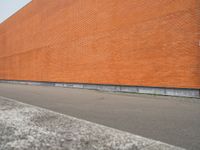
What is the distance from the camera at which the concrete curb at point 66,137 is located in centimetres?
231

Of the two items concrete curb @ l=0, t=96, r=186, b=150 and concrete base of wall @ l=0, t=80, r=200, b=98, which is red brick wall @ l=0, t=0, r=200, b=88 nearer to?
concrete base of wall @ l=0, t=80, r=200, b=98

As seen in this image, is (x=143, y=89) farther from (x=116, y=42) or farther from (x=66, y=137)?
(x=66, y=137)

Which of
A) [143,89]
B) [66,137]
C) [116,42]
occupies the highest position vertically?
[116,42]

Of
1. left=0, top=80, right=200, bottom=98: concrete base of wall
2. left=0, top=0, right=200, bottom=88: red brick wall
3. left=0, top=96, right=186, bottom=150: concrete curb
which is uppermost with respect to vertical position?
left=0, top=0, right=200, bottom=88: red brick wall

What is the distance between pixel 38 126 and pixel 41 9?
16.7 meters

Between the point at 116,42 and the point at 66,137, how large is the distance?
8.05 metres

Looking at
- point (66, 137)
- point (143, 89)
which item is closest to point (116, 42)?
point (143, 89)

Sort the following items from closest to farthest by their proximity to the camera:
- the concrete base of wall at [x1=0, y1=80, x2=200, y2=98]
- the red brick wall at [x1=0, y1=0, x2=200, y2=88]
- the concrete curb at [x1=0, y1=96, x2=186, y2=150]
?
the concrete curb at [x1=0, y1=96, x2=186, y2=150], the concrete base of wall at [x1=0, y1=80, x2=200, y2=98], the red brick wall at [x1=0, y1=0, x2=200, y2=88]

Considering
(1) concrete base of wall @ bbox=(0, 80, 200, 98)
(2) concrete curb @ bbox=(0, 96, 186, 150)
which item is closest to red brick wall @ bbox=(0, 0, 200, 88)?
(1) concrete base of wall @ bbox=(0, 80, 200, 98)

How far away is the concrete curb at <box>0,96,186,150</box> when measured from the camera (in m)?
2.31

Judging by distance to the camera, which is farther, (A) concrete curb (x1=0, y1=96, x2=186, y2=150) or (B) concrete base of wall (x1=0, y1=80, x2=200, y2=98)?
(B) concrete base of wall (x1=0, y1=80, x2=200, y2=98)

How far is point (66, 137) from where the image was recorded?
2639 millimetres

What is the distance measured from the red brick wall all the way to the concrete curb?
17.9 feet

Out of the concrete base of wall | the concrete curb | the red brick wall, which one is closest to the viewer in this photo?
the concrete curb
